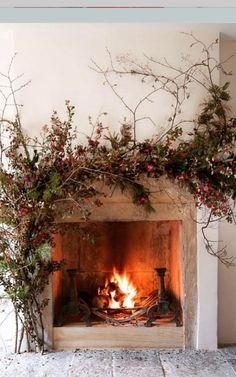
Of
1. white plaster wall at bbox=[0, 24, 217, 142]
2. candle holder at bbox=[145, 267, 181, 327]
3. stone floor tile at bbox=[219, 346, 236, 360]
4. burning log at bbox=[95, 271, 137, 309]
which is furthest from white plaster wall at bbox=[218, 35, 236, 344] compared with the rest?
burning log at bbox=[95, 271, 137, 309]

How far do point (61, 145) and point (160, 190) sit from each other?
0.72 meters

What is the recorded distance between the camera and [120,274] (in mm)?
3613

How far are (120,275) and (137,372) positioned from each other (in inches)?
36.8

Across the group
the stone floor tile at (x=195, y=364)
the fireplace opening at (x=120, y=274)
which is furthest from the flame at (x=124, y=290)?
the stone floor tile at (x=195, y=364)

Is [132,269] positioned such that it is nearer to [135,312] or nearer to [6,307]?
[135,312]

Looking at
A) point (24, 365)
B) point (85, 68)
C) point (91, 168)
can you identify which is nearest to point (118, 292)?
point (24, 365)

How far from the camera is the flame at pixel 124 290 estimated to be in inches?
139

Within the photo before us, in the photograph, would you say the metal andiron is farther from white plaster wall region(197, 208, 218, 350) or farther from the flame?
white plaster wall region(197, 208, 218, 350)

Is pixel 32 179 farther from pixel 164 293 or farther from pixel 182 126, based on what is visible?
pixel 164 293

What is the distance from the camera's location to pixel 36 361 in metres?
2.96

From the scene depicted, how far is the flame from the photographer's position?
354cm

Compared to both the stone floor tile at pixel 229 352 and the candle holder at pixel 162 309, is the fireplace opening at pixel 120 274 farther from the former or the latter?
the stone floor tile at pixel 229 352

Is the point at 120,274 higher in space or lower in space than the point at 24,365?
higher

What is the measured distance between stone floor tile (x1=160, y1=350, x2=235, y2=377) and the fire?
1.79 feet
